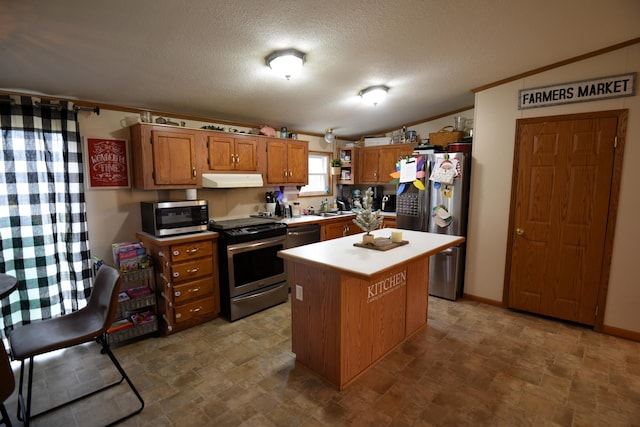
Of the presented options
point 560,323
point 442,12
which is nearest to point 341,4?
point 442,12

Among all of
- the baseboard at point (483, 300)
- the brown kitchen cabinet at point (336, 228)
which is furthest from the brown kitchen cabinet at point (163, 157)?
the baseboard at point (483, 300)

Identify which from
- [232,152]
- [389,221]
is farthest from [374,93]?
[389,221]

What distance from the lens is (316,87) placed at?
3.24m

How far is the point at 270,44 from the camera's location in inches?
90.3

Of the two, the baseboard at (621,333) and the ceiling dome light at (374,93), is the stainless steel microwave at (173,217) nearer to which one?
the ceiling dome light at (374,93)

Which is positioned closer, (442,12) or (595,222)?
(442,12)

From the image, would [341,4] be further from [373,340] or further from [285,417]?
[285,417]

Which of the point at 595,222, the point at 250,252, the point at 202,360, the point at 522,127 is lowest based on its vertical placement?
the point at 202,360

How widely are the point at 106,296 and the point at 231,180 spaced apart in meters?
1.81

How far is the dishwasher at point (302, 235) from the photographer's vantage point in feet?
12.8

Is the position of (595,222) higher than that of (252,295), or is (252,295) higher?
(595,222)

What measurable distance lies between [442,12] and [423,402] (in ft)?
8.79

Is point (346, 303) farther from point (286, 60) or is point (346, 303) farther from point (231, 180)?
point (231, 180)

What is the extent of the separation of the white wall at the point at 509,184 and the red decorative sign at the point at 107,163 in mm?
3931
